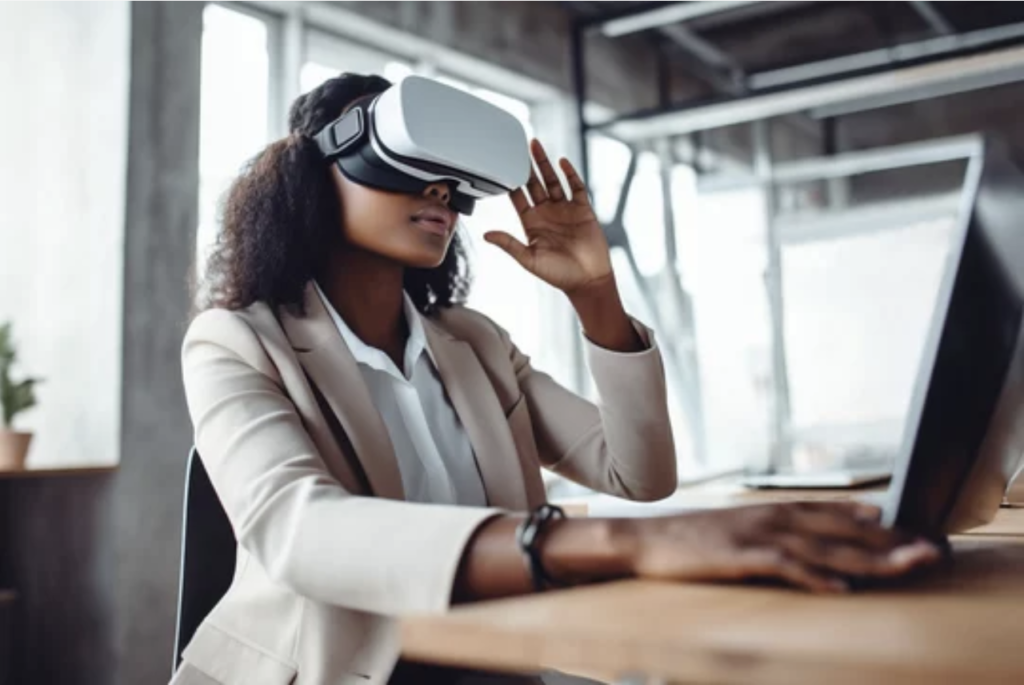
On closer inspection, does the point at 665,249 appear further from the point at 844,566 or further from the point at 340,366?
the point at 844,566

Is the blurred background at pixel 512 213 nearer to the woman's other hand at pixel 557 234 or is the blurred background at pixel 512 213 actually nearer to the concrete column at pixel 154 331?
the concrete column at pixel 154 331

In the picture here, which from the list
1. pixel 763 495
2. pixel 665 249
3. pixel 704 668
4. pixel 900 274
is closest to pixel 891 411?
pixel 900 274

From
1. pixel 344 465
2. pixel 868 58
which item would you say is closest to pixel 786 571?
A: pixel 344 465

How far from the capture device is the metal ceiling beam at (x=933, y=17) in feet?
16.6

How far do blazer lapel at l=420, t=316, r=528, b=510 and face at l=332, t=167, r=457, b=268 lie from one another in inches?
5.6

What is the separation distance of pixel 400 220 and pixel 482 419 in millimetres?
273

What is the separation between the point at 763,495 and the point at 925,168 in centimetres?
633

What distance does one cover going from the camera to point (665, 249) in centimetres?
550

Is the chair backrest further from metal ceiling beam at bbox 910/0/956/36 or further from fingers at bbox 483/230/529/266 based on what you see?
metal ceiling beam at bbox 910/0/956/36

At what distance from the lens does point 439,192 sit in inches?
45.0

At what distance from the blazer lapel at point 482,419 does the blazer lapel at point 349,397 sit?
147mm

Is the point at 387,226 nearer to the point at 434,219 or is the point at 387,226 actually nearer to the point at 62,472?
the point at 434,219

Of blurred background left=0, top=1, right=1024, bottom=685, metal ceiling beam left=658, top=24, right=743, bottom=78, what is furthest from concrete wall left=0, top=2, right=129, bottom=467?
metal ceiling beam left=658, top=24, right=743, bottom=78

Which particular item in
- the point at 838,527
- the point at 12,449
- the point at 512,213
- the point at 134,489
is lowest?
the point at 134,489
